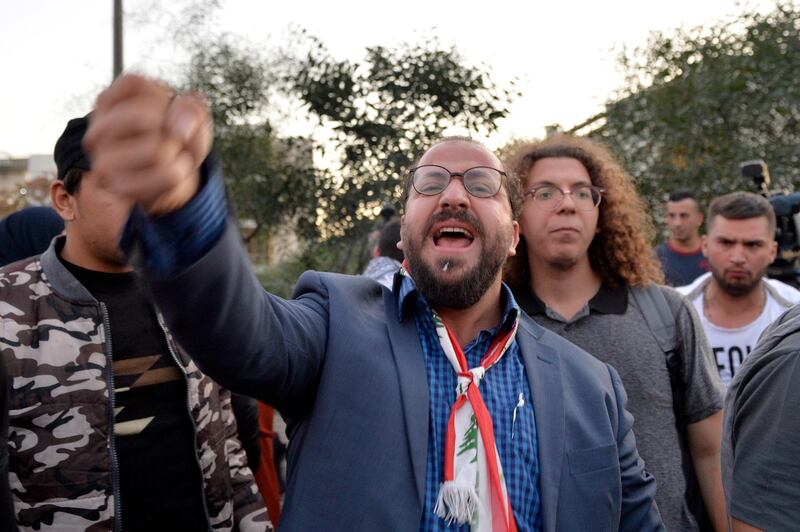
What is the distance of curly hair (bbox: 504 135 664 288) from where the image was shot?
122 inches

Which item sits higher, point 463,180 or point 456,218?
point 463,180

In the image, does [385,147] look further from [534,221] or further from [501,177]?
[501,177]

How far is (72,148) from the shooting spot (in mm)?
2414

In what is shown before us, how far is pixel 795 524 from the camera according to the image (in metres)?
1.78

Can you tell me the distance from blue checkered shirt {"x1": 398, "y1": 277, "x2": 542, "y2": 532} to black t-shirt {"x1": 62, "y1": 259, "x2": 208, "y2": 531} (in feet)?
2.83

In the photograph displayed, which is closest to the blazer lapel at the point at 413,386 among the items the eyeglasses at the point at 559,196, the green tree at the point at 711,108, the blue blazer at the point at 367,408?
the blue blazer at the point at 367,408

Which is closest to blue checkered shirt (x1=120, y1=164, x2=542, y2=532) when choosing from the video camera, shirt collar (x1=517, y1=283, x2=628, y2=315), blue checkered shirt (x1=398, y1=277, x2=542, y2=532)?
blue checkered shirt (x1=398, y1=277, x2=542, y2=532)

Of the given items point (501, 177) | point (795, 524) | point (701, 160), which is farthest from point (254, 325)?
point (701, 160)

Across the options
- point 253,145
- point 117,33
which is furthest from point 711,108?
point 117,33

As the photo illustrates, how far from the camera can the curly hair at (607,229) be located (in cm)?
310

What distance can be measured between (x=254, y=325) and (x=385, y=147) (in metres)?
6.15

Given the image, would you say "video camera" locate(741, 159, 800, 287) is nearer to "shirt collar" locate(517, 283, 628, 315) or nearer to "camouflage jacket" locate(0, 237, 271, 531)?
"shirt collar" locate(517, 283, 628, 315)

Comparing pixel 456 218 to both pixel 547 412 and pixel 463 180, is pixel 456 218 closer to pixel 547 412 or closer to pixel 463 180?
pixel 463 180

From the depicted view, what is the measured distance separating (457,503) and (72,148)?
1.62 metres
